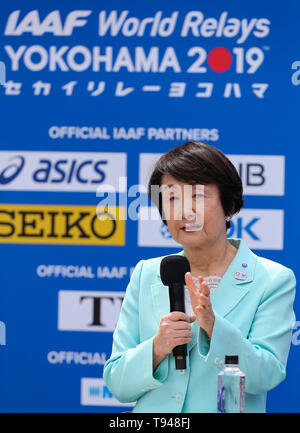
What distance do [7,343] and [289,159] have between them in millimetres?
1853

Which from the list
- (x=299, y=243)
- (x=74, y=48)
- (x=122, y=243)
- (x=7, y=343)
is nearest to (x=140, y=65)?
(x=74, y=48)

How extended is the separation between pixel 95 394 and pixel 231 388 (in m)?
2.22

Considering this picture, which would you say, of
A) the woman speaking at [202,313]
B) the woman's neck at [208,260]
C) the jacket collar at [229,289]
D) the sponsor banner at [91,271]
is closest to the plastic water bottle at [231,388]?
the woman speaking at [202,313]

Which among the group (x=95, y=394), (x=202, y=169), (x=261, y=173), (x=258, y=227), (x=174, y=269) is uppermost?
(x=261, y=173)

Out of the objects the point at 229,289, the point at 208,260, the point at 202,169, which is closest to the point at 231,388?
the point at 229,289

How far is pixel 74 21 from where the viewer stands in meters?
3.91

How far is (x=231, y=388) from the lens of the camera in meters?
1.87

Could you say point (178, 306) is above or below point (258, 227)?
below

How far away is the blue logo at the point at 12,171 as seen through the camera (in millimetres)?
3973

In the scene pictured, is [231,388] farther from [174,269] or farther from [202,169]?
[202,169]

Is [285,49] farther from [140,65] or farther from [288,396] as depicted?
[288,396]

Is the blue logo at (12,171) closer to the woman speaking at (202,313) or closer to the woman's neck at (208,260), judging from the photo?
the woman speaking at (202,313)

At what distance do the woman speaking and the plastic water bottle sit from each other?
0.33 feet

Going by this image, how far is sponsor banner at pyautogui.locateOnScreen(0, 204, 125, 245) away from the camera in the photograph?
3.93 metres
